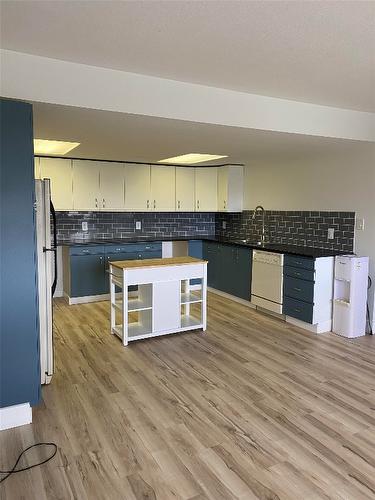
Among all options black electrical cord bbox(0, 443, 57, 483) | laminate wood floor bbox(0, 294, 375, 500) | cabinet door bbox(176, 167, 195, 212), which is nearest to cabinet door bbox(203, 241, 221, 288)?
cabinet door bbox(176, 167, 195, 212)

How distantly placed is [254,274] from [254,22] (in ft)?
12.6

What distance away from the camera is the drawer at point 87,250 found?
18.4 ft

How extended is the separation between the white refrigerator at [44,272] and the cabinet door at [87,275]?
98.6 inches

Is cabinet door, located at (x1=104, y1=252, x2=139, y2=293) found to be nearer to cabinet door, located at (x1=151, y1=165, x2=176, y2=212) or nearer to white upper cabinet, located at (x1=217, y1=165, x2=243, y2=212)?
cabinet door, located at (x1=151, y1=165, x2=176, y2=212)

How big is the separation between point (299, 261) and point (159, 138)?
219cm

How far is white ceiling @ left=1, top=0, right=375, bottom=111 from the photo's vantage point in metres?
1.88

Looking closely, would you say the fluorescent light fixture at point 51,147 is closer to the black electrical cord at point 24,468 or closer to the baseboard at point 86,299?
the baseboard at point 86,299

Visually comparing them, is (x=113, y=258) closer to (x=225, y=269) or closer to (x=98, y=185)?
(x=98, y=185)

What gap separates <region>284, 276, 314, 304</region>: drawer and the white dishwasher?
10cm

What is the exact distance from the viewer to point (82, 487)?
6.75 ft

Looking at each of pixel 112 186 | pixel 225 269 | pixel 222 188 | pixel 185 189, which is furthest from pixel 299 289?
pixel 112 186

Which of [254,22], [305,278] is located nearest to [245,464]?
[254,22]

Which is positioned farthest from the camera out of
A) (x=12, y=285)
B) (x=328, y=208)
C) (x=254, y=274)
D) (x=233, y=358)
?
(x=254, y=274)

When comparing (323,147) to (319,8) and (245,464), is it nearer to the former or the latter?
(319,8)
